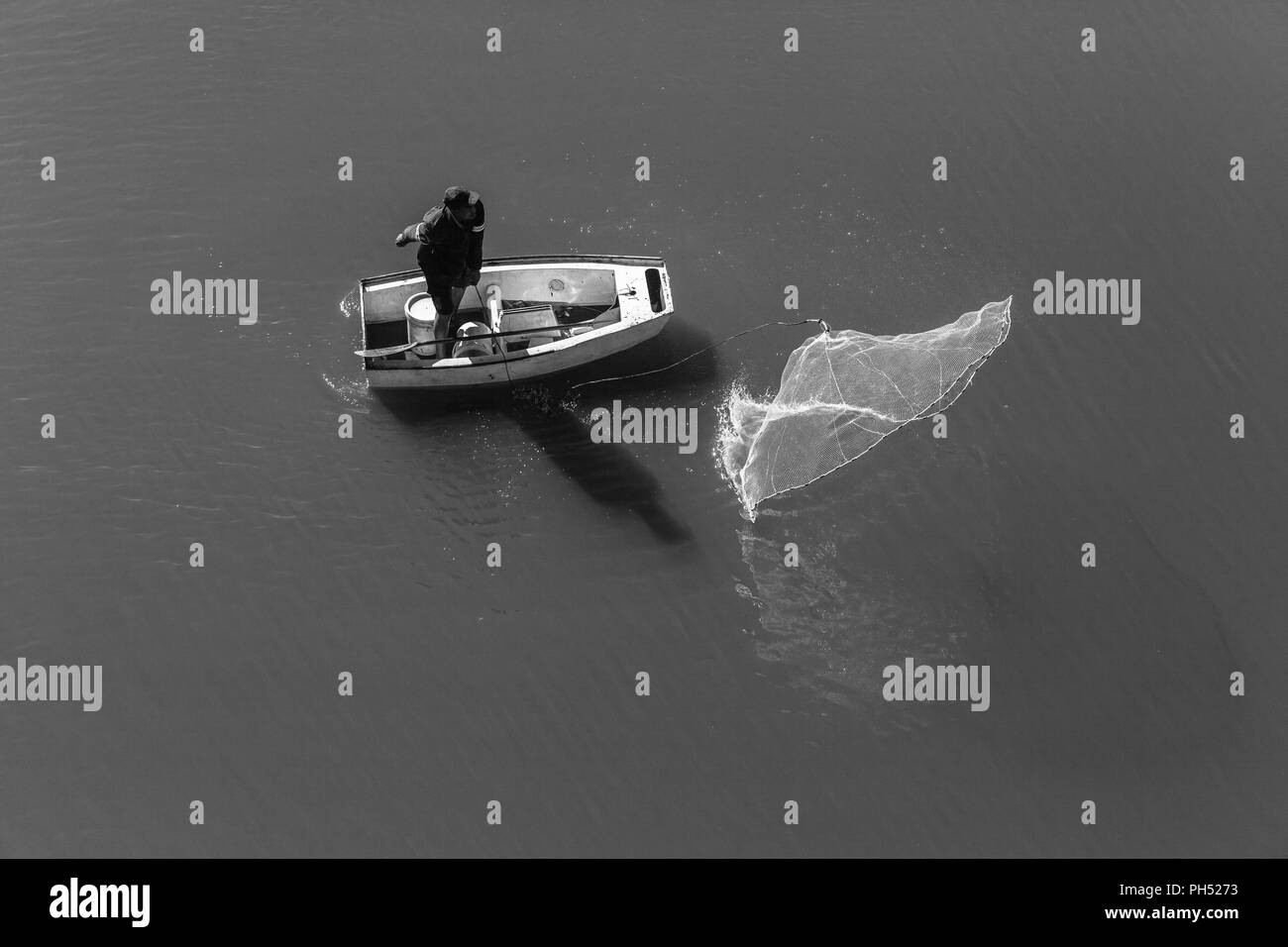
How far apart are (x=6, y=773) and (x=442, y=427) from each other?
956cm

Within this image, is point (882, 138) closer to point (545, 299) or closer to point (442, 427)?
point (545, 299)

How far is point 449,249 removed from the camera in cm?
2619

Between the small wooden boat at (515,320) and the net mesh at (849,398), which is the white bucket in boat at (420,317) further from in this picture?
the net mesh at (849,398)

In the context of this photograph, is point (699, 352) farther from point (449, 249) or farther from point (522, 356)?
point (449, 249)

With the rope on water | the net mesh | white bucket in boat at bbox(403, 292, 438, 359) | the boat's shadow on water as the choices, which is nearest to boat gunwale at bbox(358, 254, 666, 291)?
white bucket in boat at bbox(403, 292, 438, 359)

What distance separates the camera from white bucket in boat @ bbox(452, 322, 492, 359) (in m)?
27.3

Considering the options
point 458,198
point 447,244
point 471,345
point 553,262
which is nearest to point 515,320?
point 471,345

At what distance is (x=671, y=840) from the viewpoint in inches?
923

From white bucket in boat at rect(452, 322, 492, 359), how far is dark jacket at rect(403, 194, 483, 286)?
0.91 meters

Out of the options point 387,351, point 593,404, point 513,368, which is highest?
point 387,351

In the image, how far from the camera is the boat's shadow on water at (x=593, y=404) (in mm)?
26594

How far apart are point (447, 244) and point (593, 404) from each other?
4150 mm
